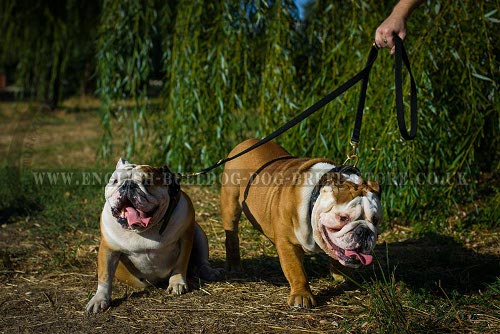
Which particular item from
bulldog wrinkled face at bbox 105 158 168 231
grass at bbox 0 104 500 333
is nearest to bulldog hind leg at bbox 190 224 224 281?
grass at bbox 0 104 500 333

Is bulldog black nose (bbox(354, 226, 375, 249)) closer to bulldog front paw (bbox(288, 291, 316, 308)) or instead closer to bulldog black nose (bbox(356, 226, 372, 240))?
bulldog black nose (bbox(356, 226, 372, 240))

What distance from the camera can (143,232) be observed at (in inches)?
127

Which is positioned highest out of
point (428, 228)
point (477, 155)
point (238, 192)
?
point (477, 155)

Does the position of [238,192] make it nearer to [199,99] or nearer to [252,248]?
[252,248]

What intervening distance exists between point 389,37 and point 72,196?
411 cm

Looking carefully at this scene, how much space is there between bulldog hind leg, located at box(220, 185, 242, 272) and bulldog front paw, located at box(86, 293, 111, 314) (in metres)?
0.98

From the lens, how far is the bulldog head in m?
A: 3.02

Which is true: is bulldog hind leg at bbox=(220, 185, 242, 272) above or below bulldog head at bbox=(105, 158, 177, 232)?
below

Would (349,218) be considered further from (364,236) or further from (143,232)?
(143,232)

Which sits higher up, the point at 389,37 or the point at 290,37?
the point at 290,37

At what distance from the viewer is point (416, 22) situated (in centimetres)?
498

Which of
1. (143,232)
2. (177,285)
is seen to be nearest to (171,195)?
(143,232)

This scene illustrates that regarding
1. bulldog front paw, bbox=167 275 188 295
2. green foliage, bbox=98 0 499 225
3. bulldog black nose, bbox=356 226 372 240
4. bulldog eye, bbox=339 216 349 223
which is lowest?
bulldog front paw, bbox=167 275 188 295

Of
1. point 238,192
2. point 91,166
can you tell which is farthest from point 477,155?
point 91,166
